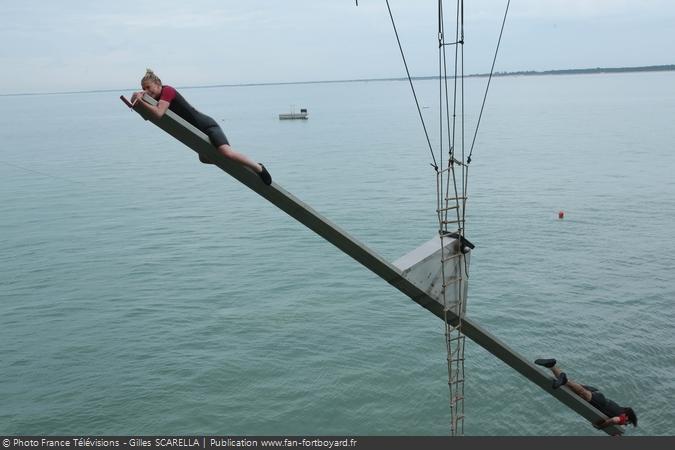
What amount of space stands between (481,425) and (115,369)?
11.9 m

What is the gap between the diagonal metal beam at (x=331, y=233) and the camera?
18.3 feet

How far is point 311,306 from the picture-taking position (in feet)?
89.8

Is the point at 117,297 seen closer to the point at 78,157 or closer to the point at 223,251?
the point at 223,251

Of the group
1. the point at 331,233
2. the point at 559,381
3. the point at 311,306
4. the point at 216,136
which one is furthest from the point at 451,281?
the point at 311,306

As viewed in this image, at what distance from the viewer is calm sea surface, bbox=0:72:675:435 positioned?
1912cm

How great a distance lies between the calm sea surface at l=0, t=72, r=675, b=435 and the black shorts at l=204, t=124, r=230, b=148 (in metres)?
13.7

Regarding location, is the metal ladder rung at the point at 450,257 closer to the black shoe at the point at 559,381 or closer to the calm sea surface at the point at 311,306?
the black shoe at the point at 559,381

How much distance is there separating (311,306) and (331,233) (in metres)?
21.4

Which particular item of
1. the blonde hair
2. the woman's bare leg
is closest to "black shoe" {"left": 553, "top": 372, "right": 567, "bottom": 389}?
the woman's bare leg

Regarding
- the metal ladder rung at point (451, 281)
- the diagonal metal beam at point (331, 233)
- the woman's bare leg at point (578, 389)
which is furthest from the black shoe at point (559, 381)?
the metal ladder rung at point (451, 281)

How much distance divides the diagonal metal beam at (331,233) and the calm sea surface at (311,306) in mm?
11290

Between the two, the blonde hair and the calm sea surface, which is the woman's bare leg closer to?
the blonde hair

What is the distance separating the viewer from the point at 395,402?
19359 millimetres

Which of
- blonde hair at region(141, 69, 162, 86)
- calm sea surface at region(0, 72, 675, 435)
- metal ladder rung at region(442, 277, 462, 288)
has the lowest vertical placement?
calm sea surface at region(0, 72, 675, 435)
